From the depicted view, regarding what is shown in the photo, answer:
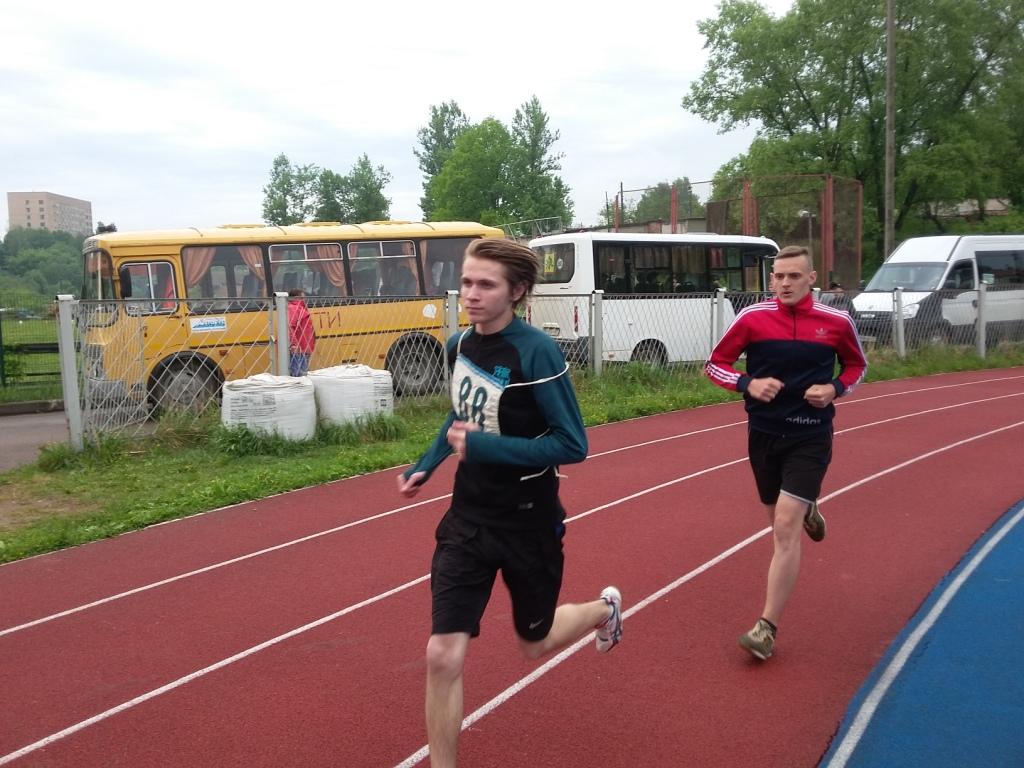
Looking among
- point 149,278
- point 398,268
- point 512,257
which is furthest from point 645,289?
point 512,257

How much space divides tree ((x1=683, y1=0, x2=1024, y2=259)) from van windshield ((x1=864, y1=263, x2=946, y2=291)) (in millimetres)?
16760

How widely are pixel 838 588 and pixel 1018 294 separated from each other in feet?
62.3

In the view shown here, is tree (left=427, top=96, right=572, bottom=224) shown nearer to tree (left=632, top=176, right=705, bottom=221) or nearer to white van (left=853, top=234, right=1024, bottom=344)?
tree (left=632, top=176, right=705, bottom=221)

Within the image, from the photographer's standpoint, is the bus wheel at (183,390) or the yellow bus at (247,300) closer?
the bus wheel at (183,390)

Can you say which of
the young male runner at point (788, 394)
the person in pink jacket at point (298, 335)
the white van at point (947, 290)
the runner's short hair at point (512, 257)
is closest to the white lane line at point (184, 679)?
the young male runner at point (788, 394)

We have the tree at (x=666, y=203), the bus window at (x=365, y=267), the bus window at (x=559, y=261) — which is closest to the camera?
the bus window at (x=365, y=267)

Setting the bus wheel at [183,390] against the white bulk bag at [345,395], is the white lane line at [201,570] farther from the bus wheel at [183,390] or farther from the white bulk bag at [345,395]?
the bus wheel at [183,390]

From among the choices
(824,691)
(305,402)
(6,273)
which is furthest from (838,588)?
(6,273)

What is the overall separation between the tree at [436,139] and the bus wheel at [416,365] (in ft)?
270

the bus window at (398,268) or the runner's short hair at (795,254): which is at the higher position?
the bus window at (398,268)

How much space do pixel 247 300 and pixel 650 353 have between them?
733cm

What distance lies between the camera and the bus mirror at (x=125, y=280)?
13883 mm

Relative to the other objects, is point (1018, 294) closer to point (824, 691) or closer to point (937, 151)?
point (937, 151)

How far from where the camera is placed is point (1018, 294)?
21.4 m
